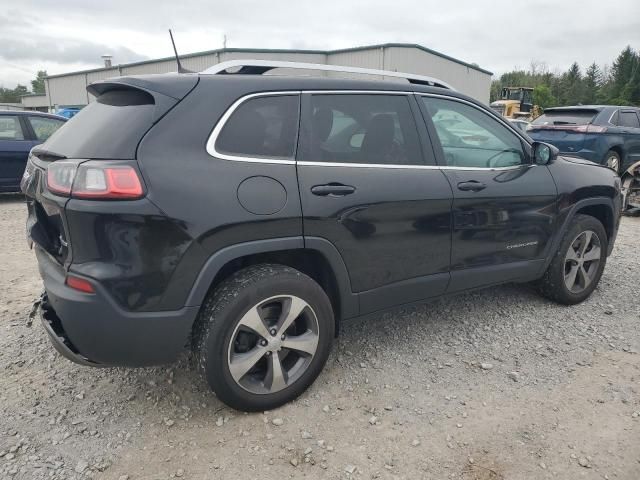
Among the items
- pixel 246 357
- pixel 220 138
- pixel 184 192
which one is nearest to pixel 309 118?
pixel 220 138

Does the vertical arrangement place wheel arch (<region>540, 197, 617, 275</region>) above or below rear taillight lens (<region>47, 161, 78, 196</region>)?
below

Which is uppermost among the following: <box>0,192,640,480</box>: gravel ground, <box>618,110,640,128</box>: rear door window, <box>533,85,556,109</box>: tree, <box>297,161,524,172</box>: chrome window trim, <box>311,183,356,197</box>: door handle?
<box>533,85,556,109</box>: tree

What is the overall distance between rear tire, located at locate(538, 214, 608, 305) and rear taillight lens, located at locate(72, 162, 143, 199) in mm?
3200

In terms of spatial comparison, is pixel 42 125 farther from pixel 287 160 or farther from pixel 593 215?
pixel 593 215

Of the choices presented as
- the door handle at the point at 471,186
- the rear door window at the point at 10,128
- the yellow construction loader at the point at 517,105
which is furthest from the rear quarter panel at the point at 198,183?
the yellow construction loader at the point at 517,105

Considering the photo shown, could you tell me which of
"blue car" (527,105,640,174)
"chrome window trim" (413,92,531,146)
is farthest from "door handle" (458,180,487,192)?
"blue car" (527,105,640,174)

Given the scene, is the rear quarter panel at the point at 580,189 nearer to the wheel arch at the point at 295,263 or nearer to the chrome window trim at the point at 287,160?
the chrome window trim at the point at 287,160

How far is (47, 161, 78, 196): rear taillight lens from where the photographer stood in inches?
86.0

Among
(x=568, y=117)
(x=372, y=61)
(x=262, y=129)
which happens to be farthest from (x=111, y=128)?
(x=372, y=61)

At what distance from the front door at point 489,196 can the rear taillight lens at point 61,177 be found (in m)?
2.07

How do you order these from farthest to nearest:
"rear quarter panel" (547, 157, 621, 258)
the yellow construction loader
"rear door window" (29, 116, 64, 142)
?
the yellow construction loader < "rear door window" (29, 116, 64, 142) < "rear quarter panel" (547, 157, 621, 258)

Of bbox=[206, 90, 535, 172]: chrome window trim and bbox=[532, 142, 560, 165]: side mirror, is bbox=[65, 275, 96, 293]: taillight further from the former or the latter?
bbox=[532, 142, 560, 165]: side mirror

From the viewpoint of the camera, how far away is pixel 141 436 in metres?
2.47

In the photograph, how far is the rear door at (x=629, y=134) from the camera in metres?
10.4
